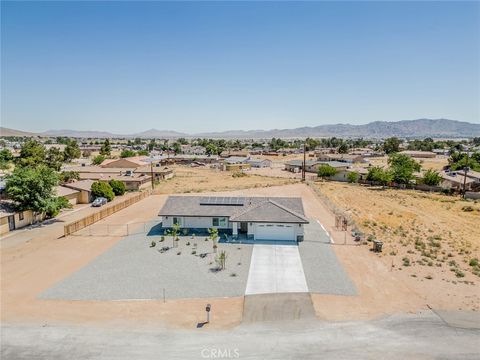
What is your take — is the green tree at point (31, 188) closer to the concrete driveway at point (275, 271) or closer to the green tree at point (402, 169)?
the concrete driveway at point (275, 271)

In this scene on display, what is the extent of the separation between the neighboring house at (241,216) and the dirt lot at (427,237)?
7348mm

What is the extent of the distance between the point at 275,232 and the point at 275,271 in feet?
23.8

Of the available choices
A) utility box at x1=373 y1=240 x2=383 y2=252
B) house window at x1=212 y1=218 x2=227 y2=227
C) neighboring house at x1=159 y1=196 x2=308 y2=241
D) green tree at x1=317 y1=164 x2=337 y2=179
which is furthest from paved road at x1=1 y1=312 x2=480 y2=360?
green tree at x1=317 y1=164 x2=337 y2=179

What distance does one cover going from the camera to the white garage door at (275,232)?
31.1 meters

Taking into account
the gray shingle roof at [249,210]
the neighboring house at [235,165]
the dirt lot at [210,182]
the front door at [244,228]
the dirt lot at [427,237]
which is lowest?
the dirt lot at [427,237]

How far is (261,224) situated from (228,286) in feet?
33.3

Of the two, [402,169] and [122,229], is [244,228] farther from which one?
[402,169]

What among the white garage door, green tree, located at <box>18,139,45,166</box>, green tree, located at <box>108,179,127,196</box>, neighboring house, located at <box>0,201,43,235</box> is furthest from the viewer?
green tree, located at <box>18,139,45,166</box>

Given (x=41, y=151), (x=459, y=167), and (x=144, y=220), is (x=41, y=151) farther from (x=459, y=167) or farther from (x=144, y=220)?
(x=459, y=167)

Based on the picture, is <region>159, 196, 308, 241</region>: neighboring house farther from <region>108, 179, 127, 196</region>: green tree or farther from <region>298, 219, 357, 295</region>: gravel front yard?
<region>108, 179, 127, 196</region>: green tree

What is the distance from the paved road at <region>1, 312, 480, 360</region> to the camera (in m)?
15.0

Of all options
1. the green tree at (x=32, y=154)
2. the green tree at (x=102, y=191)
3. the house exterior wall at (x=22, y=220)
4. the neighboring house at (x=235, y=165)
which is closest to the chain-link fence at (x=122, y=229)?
the house exterior wall at (x=22, y=220)

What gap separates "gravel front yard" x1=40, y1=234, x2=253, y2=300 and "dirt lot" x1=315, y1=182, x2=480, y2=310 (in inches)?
472

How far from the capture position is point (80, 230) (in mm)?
35531
